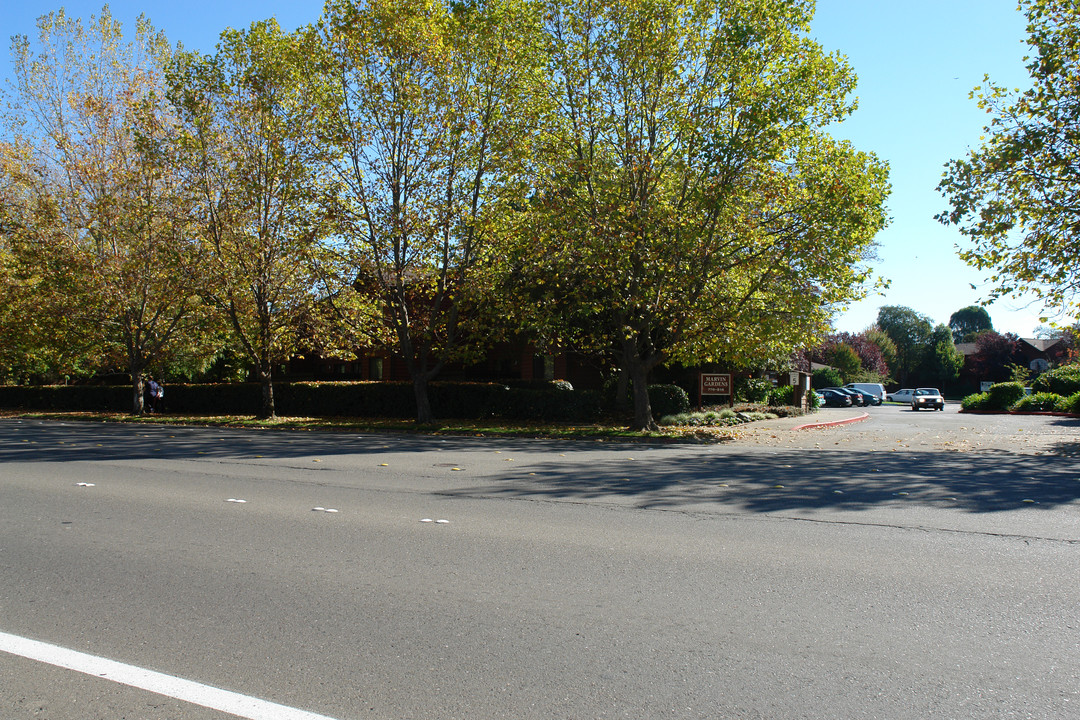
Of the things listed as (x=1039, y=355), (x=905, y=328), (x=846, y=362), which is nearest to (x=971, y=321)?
(x=905, y=328)

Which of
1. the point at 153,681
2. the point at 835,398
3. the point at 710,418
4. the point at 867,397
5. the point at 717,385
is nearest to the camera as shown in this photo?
the point at 153,681

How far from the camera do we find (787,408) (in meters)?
31.4

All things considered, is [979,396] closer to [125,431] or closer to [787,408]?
[787,408]

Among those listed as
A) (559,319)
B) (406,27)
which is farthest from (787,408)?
(406,27)

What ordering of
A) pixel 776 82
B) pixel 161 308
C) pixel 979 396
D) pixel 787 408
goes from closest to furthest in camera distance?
pixel 776 82 < pixel 161 308 < pixel 787 408 < pixel 979 396

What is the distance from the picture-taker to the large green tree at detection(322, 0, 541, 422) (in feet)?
64.7

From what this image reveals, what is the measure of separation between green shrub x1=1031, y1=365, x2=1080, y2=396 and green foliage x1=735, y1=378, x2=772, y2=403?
14.1 metres

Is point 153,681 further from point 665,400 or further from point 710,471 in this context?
point 665,400

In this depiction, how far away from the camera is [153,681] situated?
3752 millimetres

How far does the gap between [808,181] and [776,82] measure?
245cm

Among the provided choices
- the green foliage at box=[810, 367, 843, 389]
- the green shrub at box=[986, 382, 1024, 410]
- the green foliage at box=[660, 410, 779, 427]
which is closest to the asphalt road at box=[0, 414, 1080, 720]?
the green foliage at box=[660, 410, 779, 427]

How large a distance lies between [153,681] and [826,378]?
61210mm

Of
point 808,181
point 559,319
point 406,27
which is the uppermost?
point 406,27

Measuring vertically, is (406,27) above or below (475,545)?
above
